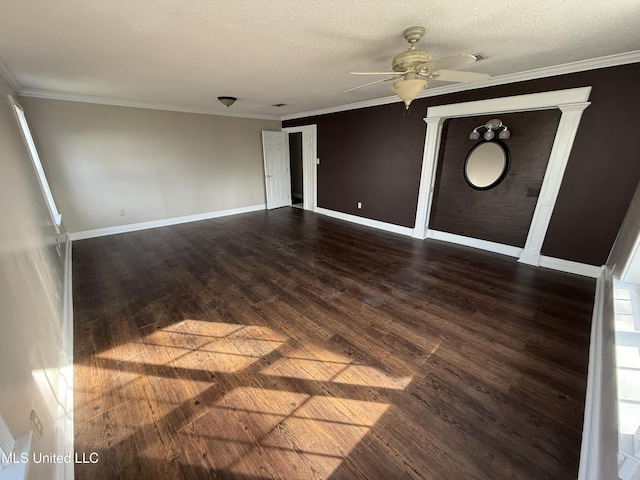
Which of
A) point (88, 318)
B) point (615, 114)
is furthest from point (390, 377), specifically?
point (615, 114)

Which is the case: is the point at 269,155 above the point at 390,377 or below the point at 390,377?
above

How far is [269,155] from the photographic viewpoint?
6.46m

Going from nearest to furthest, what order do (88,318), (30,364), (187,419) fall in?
(30,364) → (187,419) → (88,318)

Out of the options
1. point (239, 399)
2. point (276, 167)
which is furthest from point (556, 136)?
point (276, 167)

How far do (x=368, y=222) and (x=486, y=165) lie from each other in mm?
2291

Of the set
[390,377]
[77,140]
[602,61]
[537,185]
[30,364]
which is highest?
[602,61]

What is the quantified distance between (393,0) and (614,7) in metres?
1.52

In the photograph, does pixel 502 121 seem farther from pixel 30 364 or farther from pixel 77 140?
pixel 77 140

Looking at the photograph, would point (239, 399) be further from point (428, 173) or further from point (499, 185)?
point (499, 185)

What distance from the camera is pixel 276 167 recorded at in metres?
6.68

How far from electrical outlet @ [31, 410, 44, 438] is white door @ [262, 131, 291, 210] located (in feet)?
19.5

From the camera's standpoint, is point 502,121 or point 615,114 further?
point 502,121

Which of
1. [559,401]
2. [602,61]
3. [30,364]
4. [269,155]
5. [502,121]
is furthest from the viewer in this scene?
[269,155]

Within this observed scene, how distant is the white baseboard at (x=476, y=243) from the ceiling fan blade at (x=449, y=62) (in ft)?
9.47
